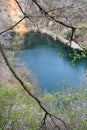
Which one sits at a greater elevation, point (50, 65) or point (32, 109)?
point (32, 109)

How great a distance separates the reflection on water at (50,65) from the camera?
21766 millimetres

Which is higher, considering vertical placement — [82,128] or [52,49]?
[82,128]

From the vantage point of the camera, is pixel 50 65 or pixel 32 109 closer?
pixel 32 109

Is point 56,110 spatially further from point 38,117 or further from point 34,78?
point 34,78

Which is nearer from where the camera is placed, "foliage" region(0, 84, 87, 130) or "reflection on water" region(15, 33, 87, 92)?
"foliage" region(0, 84, 87, 130)

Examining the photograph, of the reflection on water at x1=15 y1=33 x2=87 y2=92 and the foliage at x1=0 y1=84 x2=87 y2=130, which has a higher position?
the foliage at x1=0 y1=84 x2=87 y2=130

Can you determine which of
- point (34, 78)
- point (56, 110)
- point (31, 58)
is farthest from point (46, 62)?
point (56, 110)

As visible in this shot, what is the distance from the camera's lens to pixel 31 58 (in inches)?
1134

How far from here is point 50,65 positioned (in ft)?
86.4

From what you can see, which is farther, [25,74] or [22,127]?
[25,74]

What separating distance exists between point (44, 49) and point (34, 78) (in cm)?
953

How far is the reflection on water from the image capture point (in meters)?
21.8

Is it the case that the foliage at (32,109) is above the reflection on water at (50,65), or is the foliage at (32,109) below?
above

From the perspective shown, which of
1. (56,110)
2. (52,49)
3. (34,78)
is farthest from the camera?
(52,49)
